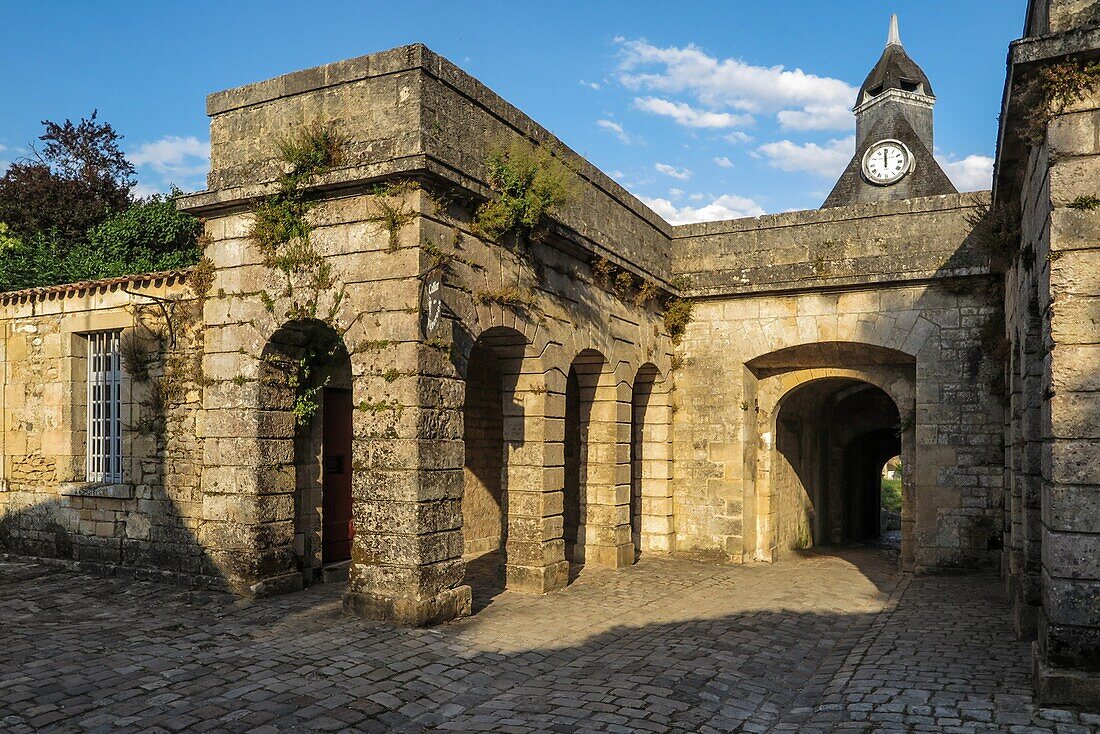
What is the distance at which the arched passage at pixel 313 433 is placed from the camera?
7.87m

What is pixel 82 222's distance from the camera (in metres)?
16.8

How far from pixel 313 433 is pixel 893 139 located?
26.3 metres

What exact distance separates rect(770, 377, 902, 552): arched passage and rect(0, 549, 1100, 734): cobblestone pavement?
13.2ft

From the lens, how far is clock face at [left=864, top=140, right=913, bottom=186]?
27.9 metres

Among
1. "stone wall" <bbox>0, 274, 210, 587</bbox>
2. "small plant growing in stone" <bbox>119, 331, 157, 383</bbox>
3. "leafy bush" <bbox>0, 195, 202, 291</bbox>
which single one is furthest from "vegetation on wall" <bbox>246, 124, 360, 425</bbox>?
"leafy bush" <bbox>0, 195, 202, 291</bbox>

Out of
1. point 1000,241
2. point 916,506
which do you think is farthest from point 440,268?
point 916,506

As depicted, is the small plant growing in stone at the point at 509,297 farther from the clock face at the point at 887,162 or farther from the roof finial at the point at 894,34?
the roof finial at the point at 894,34

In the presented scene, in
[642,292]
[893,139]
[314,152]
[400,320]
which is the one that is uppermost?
[893,139]

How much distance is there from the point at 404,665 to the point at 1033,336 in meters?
5.15

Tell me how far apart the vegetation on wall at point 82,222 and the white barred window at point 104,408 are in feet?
15.9

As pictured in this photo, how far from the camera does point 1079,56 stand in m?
4.93

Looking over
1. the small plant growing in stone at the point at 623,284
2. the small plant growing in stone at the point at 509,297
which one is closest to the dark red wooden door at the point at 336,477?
the small plant growing in stone at the point at 509,297

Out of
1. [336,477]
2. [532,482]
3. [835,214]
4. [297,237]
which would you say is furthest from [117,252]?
[835,214]

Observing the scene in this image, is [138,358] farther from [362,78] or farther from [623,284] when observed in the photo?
[623,284]
